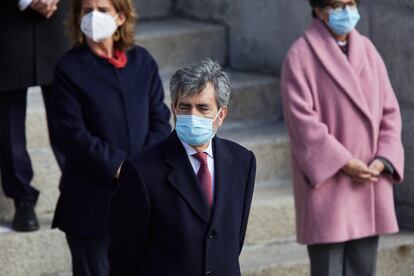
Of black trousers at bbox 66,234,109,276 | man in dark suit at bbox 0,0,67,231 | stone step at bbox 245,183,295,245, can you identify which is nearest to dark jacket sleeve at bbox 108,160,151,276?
black trousers at bbox 66,234,109,276

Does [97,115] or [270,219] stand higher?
[97,115]

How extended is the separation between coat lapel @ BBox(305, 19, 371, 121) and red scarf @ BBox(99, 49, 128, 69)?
2.62ft

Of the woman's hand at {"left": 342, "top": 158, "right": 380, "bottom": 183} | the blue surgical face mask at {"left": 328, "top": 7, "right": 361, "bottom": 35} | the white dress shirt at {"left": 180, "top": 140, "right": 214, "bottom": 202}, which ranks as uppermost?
the white dress shirt at {"left": 180, "top": 140, "right": 214, "bottom": 202}

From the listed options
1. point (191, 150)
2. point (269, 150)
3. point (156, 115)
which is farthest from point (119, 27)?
point (269, 150)

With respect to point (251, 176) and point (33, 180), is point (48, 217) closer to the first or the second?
point (33, 180)

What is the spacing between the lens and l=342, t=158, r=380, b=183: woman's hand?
577 centimetres

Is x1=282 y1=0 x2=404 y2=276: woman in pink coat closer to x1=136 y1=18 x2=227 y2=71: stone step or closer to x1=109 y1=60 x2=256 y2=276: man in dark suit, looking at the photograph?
x1=109 y1=60 x2=256 y2=276: man in dark suit

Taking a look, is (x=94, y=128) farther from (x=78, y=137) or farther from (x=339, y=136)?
(x=339, y=136)

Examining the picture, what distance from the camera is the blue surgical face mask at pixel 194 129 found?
4.42m

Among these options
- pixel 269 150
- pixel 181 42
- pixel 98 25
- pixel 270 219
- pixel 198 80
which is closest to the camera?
pixel 198 80

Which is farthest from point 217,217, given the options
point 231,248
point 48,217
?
point 48,217

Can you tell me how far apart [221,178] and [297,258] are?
2263mm

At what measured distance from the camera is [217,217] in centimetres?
448

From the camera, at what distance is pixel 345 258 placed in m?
6.02
